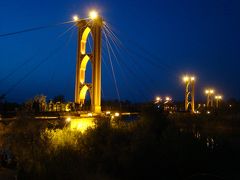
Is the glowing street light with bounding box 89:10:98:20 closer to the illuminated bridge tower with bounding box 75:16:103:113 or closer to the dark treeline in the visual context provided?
the illuminated bridge tower with bounding box 75:16:103:113

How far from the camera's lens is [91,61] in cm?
2467

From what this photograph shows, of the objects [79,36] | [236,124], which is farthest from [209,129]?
[79,36]

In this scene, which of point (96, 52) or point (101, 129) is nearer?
point (101, 129)

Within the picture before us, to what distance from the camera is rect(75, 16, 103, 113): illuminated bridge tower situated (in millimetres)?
23625

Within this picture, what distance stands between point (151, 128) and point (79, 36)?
931cm

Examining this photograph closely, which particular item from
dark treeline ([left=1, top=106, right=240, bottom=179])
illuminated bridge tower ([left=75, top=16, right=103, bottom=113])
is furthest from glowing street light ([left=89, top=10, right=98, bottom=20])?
dark treeline ([left=1, top=106, right=240, bottom=179])

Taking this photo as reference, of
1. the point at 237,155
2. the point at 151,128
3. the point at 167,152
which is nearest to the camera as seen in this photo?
the point at 167,152

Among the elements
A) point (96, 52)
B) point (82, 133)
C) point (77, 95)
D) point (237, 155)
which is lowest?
point (237, 155)

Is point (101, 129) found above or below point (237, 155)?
above

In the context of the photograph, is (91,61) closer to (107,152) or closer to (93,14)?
(93,14)

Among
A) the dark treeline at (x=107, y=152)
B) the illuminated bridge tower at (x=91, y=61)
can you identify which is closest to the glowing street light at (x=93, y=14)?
the illuminated bridge tower at (x=91, y=61)

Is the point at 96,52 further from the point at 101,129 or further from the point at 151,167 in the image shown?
the point at 151,167

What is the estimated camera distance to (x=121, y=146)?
628 inches

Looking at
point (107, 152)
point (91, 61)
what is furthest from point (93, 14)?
point (107, 152)
